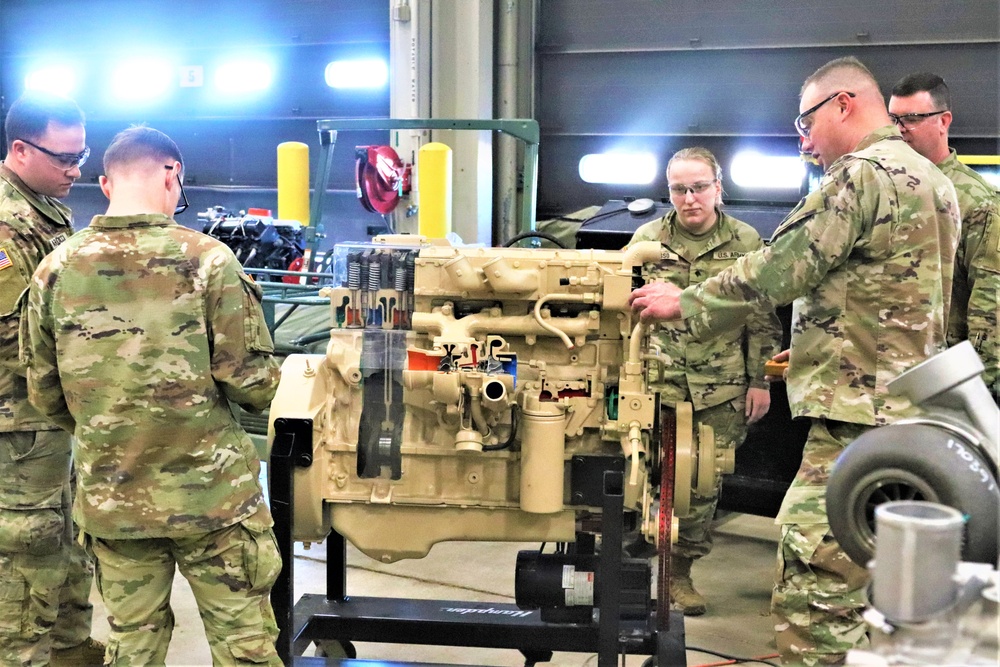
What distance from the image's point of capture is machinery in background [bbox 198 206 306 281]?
6234 millimetres

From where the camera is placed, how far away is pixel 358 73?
8203 millimetres

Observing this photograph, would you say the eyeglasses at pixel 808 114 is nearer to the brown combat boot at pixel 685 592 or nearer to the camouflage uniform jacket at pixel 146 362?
the camouflage uniform jacket at pixel 146 362

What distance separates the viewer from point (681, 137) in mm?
7055

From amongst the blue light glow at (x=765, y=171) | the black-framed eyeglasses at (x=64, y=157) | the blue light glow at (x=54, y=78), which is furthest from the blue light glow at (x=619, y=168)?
the blue light glow at (x=54, y=78)

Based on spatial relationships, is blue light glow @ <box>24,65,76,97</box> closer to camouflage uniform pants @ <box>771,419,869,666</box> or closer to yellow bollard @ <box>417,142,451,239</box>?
yellow bollard @ <box>417,142,451,239</box>

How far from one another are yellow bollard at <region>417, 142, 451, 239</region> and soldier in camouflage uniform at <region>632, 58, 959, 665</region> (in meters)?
3.83

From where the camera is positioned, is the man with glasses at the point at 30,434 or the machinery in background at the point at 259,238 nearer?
the man with glasses at the point at 30,434

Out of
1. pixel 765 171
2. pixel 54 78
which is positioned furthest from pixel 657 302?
pixel 54 78

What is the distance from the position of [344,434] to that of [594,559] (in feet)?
2.56

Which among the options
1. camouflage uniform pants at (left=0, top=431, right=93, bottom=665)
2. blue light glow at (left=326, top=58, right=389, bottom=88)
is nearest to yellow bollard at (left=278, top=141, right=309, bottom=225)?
blue light glow at (left=326, top=58, right=389, bottom=88)

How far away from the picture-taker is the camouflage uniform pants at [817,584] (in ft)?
7.78

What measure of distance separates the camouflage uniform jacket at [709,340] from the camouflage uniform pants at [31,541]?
1.93 meters

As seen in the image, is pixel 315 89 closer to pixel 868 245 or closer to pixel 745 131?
pixel 745 131

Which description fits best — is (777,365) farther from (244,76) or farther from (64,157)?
(244,76)
